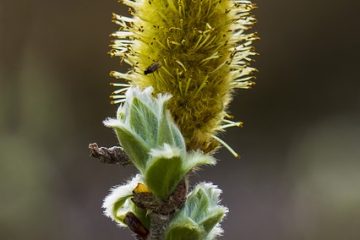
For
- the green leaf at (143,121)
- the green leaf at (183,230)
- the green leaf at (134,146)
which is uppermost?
the green leaf at (143,121)

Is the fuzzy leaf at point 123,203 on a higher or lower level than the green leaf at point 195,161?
lower

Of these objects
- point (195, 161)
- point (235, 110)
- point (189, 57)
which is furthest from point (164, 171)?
point (235, 110)

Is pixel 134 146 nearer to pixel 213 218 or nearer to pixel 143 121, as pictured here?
pixel 143 121

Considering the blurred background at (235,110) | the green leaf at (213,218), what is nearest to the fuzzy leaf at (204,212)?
the green leaf at (213,218)

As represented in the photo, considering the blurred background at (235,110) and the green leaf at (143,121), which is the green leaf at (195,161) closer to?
the green leaf at (143,121)

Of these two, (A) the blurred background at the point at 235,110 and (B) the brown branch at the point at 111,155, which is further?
(A) the blurred background at the point at 235,110

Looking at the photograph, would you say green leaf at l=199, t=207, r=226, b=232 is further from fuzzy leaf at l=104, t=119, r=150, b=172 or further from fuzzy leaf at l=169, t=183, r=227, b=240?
fuzzy leaf at l=104, t=119, r=150, b=172
